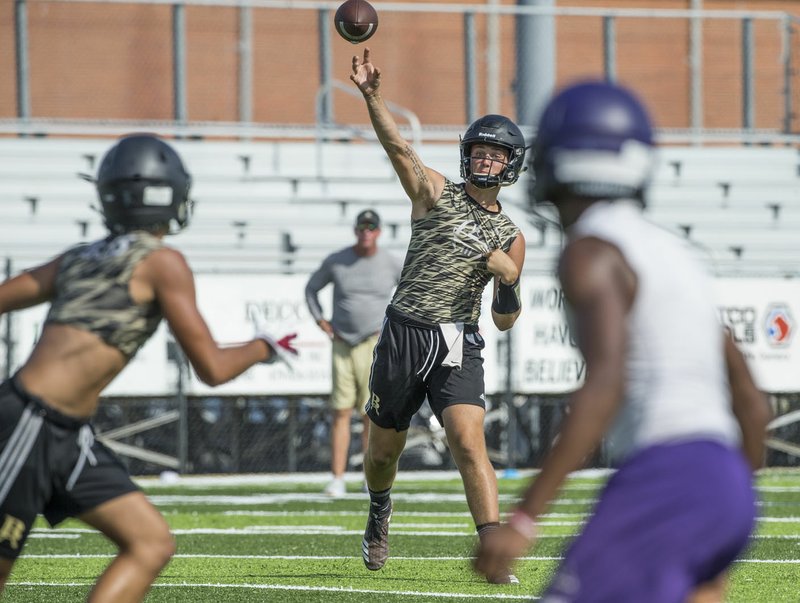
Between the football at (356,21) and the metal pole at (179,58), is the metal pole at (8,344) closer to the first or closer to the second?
the metal pole at (179,58)

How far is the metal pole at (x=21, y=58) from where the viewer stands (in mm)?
16109

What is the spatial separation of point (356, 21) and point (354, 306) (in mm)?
4435

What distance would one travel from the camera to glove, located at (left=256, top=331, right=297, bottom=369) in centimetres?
443

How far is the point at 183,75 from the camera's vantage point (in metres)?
16.9

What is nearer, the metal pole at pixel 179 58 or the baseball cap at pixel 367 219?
the baseball cap at pixel 367 219

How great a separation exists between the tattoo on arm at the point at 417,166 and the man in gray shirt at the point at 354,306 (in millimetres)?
5206

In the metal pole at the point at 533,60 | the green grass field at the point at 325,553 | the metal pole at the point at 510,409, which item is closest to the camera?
the green grass field at the point at 325,553

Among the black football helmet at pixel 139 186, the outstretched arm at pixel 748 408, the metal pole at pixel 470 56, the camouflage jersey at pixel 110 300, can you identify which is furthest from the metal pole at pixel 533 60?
the outstretched arm at pixel 748 408

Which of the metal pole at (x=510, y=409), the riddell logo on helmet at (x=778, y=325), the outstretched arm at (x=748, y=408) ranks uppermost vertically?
the outstretched arm at (x=748, y=408)

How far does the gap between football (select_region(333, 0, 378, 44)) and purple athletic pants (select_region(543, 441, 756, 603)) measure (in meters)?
5.15

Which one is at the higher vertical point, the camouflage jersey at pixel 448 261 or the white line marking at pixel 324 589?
the camouflage jersey at pixel 448 261

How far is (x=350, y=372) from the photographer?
12266 mm

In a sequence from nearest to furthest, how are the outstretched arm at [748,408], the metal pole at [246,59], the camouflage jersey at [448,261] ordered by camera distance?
the outstretched arm at [748,408]
the camouflage jersey at [448,261]
the metal pole at [246,59]

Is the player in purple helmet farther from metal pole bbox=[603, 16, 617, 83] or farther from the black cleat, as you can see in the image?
metal pole bbox=[603, 16, 617, 83]
